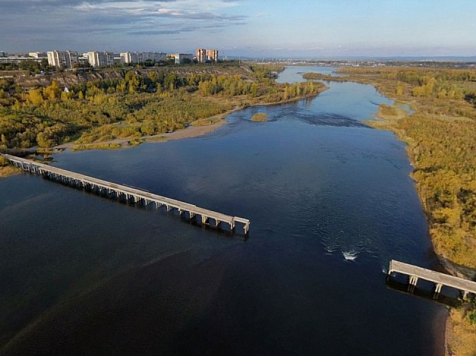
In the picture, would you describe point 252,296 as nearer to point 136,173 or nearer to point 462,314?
point 462,314

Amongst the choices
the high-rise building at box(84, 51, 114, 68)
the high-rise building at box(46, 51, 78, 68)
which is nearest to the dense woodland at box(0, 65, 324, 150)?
the high-rise building at box(46, 51, 78, 68)

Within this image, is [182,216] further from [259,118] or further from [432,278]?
[259,118]

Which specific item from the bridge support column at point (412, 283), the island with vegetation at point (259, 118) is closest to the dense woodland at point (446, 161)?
the bridge support column at point (412, 283)

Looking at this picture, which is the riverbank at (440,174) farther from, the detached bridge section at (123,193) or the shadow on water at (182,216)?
the detached bridge section at (123,193)

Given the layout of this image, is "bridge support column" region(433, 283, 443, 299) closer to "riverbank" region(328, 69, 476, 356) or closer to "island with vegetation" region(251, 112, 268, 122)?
"riverbank" region(328, 69, 476, 356)

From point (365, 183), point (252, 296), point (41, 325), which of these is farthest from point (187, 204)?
point (365, 183)
